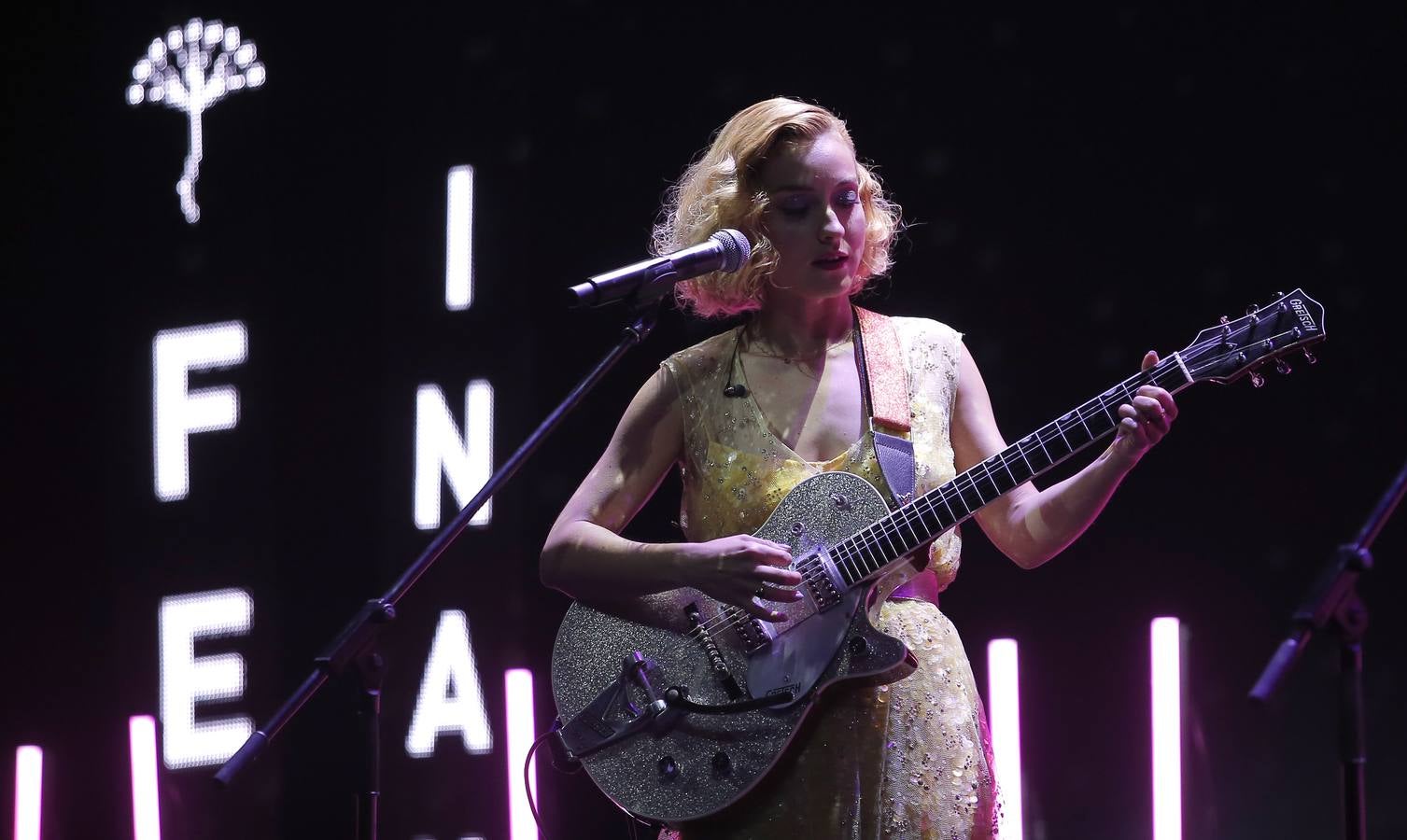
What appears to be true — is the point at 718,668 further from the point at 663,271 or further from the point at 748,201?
the point at 748,201

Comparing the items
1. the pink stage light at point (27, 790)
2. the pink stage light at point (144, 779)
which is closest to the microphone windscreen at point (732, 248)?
the pink stage light at point (144, 779)

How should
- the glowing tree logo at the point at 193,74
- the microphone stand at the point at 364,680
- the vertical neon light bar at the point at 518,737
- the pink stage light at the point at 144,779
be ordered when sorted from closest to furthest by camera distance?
the microphone stand at the point at 364,680
the vertical neon light bar at the point at 518,737
the pink stage light at the point at 144,779
the glowing tree logo at the point at 193,74

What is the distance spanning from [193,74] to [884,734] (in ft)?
10.2

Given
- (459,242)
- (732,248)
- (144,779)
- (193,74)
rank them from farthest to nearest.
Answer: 1. (193,74)
2. (144,779)
3. (459,242)
4. (732,248)

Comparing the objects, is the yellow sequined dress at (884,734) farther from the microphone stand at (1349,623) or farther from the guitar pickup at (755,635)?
the microphone stand at (1349,623)

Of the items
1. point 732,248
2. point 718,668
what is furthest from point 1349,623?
point 732,248

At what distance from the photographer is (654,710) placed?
2.23m

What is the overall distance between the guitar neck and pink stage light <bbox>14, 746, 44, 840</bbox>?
2.93 meters

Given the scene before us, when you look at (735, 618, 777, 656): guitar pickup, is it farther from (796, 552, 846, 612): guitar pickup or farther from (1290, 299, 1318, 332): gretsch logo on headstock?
(1290, 299, 1318, 332): gretsch logo on headstock

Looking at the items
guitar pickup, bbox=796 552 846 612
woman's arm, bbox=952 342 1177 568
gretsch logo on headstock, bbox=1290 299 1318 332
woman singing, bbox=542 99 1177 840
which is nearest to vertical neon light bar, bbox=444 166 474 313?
woman singing, bbox=542 99 1177 840

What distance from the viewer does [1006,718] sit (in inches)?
120

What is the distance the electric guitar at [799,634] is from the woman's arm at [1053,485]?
5 centimetres

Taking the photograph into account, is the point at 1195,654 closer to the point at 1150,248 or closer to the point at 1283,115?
the point at 1150,248

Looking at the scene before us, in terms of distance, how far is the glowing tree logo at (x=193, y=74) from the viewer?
13.5 ft
